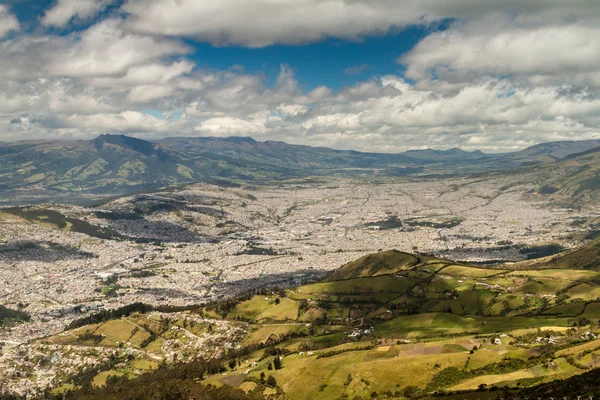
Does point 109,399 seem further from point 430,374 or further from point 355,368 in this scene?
point 430,374

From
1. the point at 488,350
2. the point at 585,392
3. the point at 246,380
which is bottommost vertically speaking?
the point at 246,380

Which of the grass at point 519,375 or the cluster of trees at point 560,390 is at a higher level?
the cluster of trees at point 560,390

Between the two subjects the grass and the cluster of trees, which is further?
the grass

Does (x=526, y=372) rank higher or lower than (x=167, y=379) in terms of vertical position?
higher

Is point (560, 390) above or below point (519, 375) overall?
above

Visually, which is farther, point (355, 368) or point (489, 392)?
point (355, 368)

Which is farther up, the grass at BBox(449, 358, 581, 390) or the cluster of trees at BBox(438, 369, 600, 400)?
the cluster of trees at BBox(438, 369, 600, 400)

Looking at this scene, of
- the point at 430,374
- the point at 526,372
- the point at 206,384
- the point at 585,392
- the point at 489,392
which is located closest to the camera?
the point at 585,392

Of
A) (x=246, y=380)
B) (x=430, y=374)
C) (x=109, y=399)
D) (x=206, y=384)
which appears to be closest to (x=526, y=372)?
(x=430, y=374)

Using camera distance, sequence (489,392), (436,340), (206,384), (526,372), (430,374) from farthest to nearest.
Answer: (436,340) → (206,384) → (430,374) → (526,372) → (489,392)

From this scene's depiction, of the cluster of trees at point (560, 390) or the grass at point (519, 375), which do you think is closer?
the cluster of trees at point (560, 390)

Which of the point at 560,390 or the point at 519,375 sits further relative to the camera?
the point at 519,375
